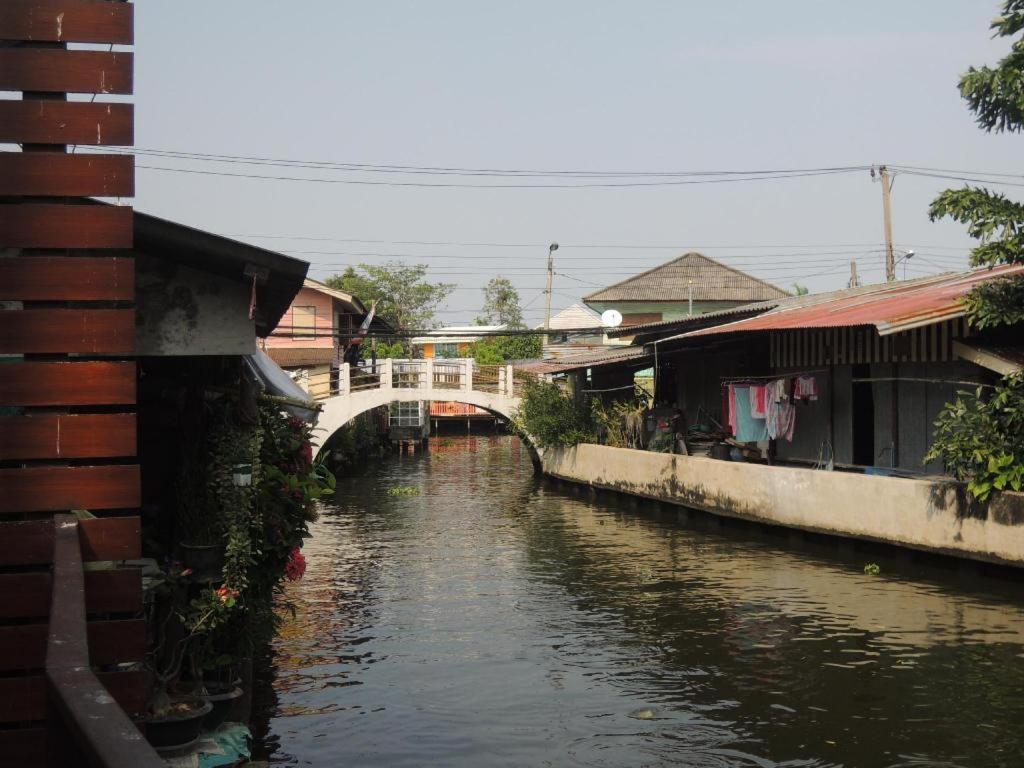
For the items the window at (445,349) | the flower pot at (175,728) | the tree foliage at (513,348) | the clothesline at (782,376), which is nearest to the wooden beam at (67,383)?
the flower pot at (175,728)

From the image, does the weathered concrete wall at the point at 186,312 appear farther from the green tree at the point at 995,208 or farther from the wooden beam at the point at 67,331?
the green tree at the point at 995,208

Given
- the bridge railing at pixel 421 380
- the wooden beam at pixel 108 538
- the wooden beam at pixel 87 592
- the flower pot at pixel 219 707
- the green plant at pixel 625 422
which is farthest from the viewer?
the bridge railing at pixel 421 380

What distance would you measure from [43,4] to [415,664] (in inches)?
298

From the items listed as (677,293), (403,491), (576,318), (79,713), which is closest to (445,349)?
(576,318)

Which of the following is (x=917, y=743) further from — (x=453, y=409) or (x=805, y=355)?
(x=453, y=409)

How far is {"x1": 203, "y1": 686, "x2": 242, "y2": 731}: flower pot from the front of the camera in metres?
7.19

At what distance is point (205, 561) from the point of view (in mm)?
7426

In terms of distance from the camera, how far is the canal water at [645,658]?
8.34 meters

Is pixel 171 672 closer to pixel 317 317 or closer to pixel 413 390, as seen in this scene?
pixel 413 390

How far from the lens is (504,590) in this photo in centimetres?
1503

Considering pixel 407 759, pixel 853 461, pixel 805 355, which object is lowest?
pixel 407 759

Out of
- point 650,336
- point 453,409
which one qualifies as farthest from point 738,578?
point 453,409

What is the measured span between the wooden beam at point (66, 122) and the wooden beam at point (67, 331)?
2.28 ft

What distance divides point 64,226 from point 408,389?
2975 centimetres
